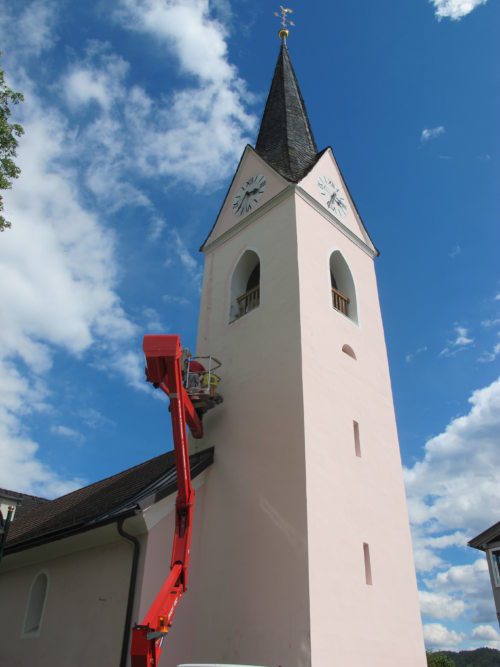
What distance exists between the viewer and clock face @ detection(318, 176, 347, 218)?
53.2 feet

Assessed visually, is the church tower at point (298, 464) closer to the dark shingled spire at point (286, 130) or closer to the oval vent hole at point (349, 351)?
the oval vent hole at point (349, 351)

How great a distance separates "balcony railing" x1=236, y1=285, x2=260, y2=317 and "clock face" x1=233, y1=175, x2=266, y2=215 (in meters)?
2.90

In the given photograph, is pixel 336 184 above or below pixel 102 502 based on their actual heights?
above

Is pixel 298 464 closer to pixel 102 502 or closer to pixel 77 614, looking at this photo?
pixel 77 614

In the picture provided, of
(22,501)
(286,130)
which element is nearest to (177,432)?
(286,130)

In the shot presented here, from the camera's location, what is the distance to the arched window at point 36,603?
41.4 feet

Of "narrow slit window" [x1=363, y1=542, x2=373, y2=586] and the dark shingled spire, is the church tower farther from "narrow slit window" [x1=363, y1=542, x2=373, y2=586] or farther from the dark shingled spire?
the dark shingled spire

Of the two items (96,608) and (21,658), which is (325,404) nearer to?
(96,608)

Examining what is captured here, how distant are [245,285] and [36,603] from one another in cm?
931

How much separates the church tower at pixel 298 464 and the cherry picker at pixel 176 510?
129 centimetres

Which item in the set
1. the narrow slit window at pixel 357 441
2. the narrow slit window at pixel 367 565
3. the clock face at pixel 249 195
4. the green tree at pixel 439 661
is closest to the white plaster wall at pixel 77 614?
the narrow slit window at pixel 367 565

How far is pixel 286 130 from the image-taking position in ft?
63.3

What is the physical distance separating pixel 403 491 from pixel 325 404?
289 centimetres

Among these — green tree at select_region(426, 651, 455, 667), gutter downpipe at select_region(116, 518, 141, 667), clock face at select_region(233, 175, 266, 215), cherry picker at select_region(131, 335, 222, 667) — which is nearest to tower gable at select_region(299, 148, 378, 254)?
clock face at select_region(233, 175, 266, 215)
